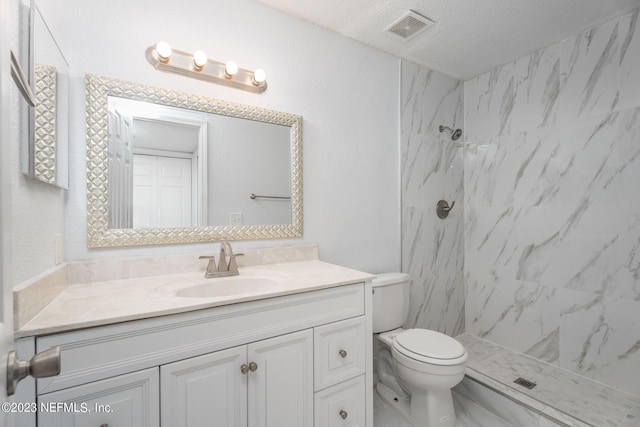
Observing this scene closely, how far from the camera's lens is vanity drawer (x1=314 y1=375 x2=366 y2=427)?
125 cm

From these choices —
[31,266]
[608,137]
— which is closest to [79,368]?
[31,266]

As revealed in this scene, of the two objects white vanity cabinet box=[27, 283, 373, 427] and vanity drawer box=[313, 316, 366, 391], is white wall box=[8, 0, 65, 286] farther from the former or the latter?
vanity drawer box=[313, 316, 366, 391]

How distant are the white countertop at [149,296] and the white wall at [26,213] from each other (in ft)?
0.46

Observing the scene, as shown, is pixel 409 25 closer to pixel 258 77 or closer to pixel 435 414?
pixel 258 77

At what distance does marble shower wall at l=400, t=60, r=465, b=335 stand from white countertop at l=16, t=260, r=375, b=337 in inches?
40.6

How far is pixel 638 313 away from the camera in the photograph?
173 cm

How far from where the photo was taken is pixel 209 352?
100 centimetres

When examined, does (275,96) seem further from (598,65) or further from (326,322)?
(598,65)

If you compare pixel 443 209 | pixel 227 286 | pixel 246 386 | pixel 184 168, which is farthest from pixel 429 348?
pixel 184 168

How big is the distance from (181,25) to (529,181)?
2.51m

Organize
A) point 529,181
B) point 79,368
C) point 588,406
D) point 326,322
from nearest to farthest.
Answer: point 79,368 → point 326,322 → point 588,406 → point 529,181

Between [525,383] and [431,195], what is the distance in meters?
1.41

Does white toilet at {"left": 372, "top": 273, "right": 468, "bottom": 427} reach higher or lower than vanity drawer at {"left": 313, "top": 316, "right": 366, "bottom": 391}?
lower

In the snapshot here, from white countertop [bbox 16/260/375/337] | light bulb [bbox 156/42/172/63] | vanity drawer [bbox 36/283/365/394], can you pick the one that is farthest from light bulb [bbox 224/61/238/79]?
vanity drawer [bbox 36/283/365/394]
